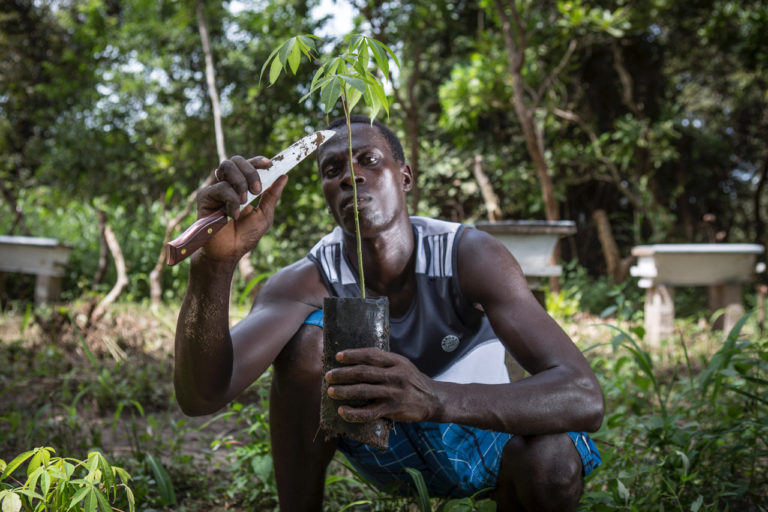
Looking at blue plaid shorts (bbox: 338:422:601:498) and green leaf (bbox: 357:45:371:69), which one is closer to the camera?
green leaf (bbox: 357:45:371:69)

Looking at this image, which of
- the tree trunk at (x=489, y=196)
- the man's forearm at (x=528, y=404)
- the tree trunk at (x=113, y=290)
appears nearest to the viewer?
the man's forearm at (x=528, y=404)

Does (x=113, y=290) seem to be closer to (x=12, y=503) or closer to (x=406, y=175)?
(x=406, y=175)

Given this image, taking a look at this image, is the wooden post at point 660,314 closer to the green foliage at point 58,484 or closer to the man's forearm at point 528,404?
the man's forearm at point 528,404

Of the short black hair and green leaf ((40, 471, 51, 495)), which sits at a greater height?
the short black hair

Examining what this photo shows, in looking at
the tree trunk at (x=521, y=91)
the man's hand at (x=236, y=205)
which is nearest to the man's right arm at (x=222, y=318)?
the man's hand at (x=236, y=205)

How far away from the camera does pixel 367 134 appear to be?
1.91m

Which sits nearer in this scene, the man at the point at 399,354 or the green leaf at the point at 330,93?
the green leaf at the point at 330,93

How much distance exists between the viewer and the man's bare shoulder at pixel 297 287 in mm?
1924

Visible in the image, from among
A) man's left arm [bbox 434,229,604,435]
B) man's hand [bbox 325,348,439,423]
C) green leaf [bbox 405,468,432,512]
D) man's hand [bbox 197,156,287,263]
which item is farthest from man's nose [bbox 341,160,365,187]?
green leaf [bbox 405,468,432,512]

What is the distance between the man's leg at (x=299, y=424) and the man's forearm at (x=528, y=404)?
1.89ft

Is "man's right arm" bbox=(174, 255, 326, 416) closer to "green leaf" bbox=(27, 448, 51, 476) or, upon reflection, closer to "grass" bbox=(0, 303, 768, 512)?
"green leaf" bbox=(27, 448, 51, 476)

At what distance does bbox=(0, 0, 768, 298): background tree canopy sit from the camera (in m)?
6.18

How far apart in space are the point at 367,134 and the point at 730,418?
1.70m

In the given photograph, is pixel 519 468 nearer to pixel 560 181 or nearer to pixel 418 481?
pixel 418 481
